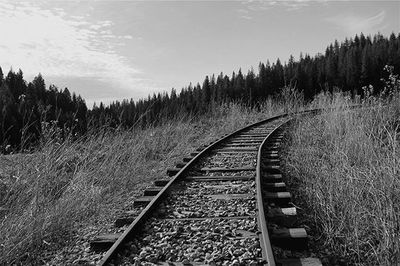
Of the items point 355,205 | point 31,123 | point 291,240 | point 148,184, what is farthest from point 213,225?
point 31,123

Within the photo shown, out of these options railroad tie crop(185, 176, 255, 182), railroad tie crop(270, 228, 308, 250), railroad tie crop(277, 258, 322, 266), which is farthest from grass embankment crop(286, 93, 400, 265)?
railroad tie crop(185, 176, 255, 182)

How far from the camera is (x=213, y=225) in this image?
3.68 metres

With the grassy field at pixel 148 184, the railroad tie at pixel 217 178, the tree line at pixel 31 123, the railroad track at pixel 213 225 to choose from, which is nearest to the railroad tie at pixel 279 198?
the railroad track at pixel 213 225

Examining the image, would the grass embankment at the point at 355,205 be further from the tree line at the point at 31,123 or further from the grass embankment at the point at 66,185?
the tree line at the point at 31,123

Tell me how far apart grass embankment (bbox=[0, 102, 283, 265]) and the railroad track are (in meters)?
0.56

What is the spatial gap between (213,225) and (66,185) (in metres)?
2.15

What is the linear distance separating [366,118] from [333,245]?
195 inches

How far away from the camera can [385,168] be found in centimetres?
403

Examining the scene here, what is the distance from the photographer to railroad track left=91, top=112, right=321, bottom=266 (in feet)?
9.79

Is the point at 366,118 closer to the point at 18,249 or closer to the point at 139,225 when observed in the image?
the point at 139,225

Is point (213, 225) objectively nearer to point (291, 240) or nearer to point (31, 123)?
point (291, 240)

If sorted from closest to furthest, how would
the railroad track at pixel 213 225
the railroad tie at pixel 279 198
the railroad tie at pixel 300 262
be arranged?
the railroad tie at pixel 300 262, the railroad track at pixel 213 225, the railroad tie at pixel 279 198

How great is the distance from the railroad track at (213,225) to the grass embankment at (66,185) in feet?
1.85

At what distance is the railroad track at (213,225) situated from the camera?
2.98m
